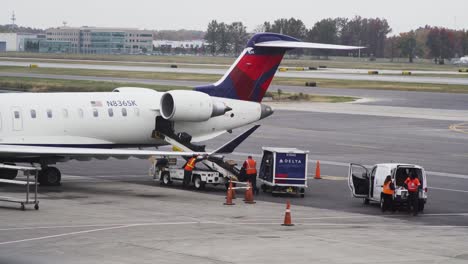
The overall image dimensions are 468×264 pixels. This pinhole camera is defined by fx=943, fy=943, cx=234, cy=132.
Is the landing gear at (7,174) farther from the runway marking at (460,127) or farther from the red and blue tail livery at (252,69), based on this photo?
the runway marking at (460,127)

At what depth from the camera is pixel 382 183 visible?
3234 centimetres

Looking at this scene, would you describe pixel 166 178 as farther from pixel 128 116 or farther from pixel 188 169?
pixel 128 116

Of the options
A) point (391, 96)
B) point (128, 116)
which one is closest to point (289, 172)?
point (128, 116)

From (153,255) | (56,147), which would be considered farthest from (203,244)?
(56,147)

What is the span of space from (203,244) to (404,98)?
218 feet

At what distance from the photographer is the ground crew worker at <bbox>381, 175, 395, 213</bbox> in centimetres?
3114

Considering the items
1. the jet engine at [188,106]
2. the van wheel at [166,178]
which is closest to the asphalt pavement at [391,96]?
the jet engine at [188,106]

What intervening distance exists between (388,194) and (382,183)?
1.21 metres

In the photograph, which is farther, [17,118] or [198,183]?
[198,183]

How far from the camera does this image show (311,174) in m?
40.4

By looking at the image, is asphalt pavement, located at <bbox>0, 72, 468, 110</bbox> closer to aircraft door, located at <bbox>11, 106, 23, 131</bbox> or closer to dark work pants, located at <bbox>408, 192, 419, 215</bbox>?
dark work pants, located at <bbox>408, 192, 419, 215</bbox>

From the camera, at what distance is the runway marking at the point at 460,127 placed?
195ft

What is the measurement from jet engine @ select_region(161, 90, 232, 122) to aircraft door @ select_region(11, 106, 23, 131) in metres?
5.77

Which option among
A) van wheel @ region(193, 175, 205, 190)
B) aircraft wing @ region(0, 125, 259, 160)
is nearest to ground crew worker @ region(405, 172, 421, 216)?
aircraft wing @ region(0, 125, 259, 160)
